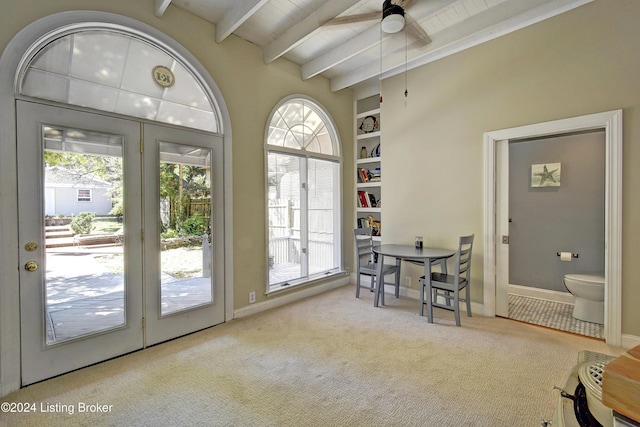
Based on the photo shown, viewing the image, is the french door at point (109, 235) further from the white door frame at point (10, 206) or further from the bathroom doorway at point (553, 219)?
the bathroom doorway at point (553, 219)

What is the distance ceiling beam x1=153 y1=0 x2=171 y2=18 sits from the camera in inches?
96.2

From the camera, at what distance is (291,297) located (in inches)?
150

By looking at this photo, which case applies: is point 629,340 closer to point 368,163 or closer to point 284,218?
point 368,163

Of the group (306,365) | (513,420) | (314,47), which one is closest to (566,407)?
(513,420)

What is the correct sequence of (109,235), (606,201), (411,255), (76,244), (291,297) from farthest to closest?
1. (291,297)
2. (411,255)
3. (606,201)
4. (109,235)
5. (76,244)

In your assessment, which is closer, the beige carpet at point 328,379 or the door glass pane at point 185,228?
the beige carpet at point 328,379

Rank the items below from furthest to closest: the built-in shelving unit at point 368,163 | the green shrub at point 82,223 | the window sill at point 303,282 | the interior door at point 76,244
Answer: the built-in shelving unit at point 368,163 → the window sill at point 303,282 → the green shrub at point 82,223 → the interior door at point 76,244

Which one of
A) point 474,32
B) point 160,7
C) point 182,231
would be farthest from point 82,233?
point 474,32

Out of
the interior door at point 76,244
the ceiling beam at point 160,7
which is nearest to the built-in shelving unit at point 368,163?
the ceiling beam at point 160,7

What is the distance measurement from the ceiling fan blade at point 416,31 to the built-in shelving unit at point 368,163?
4.29ft

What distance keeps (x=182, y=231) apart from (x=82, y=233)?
2.51 feet

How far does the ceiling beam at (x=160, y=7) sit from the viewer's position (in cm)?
244

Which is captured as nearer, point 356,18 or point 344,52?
point 356,18

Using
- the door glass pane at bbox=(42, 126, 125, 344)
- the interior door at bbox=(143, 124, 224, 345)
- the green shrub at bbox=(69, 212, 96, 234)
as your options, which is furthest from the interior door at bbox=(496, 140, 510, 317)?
the green shrub at bbox=(69, 212, 96, 234)
